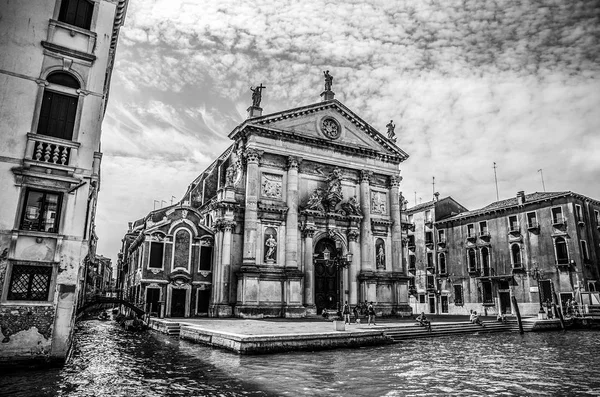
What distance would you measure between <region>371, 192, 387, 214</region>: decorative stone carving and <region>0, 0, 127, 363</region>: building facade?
85.3ft

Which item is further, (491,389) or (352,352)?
(352,352)

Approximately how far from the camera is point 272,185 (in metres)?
31.3

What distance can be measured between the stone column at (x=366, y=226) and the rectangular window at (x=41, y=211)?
25.0 metres

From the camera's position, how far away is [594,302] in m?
34.3

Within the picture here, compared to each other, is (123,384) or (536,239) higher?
(536,239)

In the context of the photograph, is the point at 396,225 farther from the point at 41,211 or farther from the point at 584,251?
the point at 41,211

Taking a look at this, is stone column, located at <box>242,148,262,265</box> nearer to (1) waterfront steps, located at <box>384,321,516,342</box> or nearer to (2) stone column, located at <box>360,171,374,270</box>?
(2) stone column, located at <box>360,171,374,270</box>

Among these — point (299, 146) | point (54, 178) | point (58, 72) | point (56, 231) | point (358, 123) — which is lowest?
point (56, 231)

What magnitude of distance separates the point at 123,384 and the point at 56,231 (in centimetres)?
504

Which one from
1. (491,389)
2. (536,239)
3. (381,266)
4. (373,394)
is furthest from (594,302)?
(373,394)

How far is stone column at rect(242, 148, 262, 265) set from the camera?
28844mm

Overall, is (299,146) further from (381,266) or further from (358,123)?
(381,266)

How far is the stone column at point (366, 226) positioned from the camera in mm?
33531

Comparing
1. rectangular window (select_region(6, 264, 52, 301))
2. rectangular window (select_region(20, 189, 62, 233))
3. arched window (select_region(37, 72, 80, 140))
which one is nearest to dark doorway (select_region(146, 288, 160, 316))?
rectangular window (select_region(6, 264, 52, 301))
